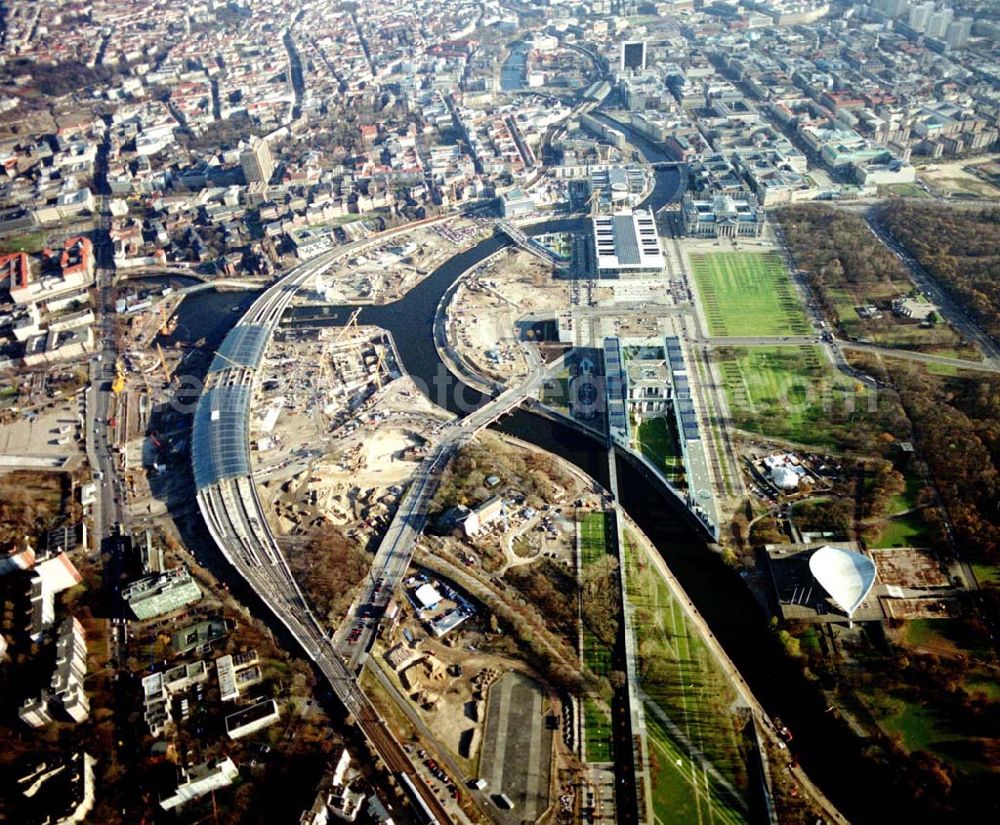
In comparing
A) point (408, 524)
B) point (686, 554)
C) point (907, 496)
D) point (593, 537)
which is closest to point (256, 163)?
point (408, 524)

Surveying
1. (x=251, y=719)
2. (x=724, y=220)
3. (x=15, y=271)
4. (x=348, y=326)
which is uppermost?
(x=724, y=220)

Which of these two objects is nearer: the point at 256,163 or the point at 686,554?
the point at 686,554

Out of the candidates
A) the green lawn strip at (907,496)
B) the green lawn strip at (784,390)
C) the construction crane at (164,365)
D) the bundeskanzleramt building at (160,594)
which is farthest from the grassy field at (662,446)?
the construction crane at (164,365)

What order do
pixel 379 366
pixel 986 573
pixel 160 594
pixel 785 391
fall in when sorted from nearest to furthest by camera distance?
pixel 986 573, pixel 160 594, pixel 785 391, pixel 379 366

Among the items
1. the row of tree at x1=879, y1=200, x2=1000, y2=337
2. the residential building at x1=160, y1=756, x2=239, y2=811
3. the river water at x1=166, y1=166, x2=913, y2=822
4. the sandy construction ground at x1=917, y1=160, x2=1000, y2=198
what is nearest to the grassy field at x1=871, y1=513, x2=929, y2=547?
the river water at x1=166, y1=166, x2=913, y2=822

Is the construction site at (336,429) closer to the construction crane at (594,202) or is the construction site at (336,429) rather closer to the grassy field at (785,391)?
the grassy field at (785,391)

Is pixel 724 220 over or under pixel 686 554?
over

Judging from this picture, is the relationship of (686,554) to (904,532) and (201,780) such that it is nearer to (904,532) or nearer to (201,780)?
(904,532)
